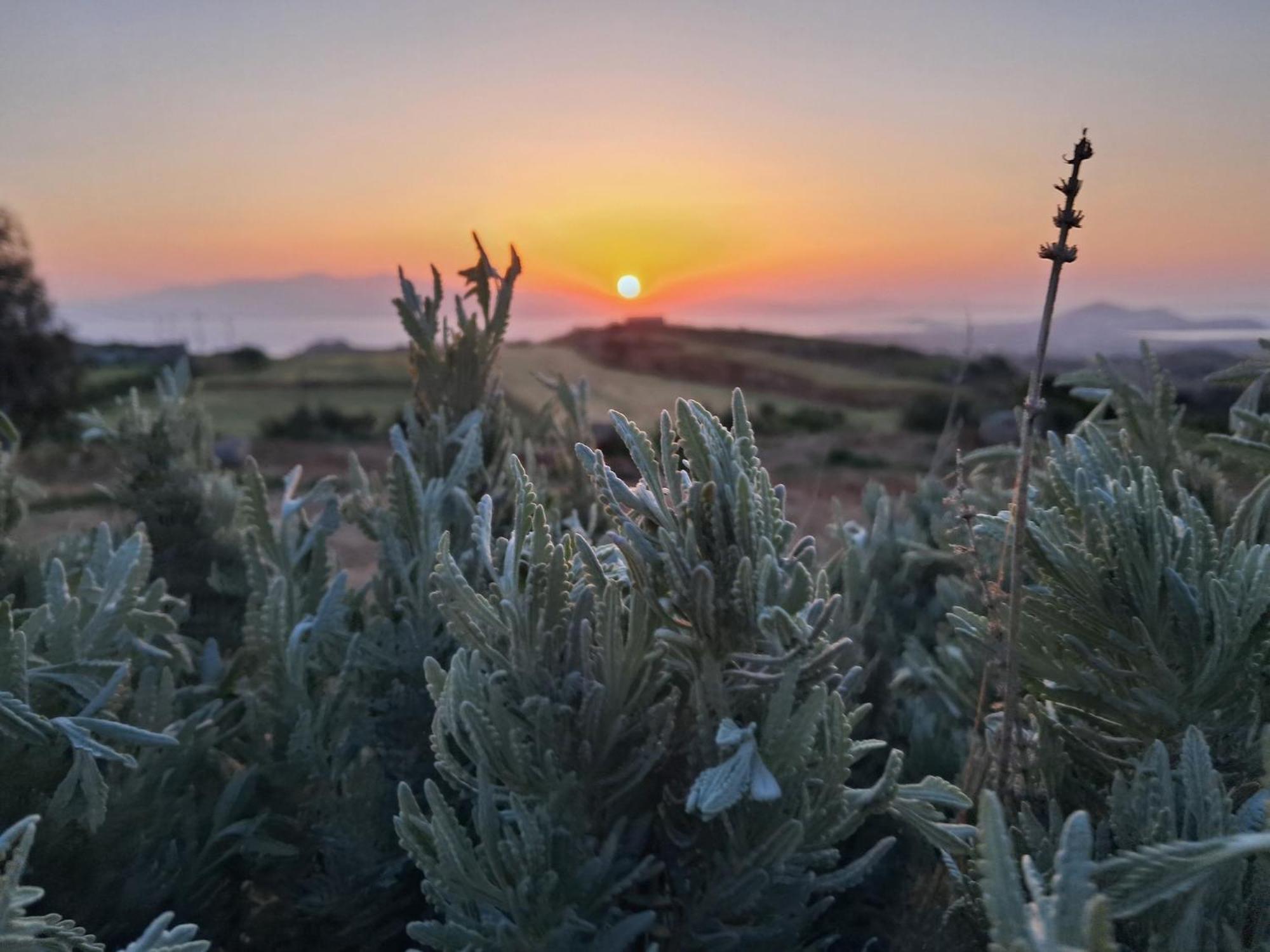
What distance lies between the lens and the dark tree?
53.2 feet

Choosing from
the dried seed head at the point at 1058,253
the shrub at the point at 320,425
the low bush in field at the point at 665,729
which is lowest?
the shrub at the point at 320,425

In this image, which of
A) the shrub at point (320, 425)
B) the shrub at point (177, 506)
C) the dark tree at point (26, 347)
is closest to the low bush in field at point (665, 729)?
the shrub at point (177, 506)

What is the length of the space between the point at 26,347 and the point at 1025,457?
18799 mm

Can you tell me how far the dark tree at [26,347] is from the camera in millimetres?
16203

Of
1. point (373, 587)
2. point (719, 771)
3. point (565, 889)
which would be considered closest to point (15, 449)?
point (373, 587)

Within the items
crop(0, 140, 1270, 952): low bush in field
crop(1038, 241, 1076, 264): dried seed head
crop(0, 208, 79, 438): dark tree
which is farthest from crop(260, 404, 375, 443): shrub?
crop(1038, 241, 1076, 264): dried seed head

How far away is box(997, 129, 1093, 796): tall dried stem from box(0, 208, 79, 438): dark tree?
18.1 m

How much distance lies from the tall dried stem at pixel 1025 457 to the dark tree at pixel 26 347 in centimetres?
1810

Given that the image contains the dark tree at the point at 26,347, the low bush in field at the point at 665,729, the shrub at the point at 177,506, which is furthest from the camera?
the dark tree at the point at 26,347

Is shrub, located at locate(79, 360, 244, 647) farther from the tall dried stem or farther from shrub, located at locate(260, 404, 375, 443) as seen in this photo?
shrub, located at locate(260, 404, 375, 443)

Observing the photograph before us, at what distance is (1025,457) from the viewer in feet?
3.66

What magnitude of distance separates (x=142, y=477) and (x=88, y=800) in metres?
1.56

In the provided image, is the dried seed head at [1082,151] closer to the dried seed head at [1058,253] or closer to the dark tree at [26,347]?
the dried seed head at [1058,253]

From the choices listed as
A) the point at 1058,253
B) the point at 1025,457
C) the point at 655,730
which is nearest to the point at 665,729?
the point at 655,730
